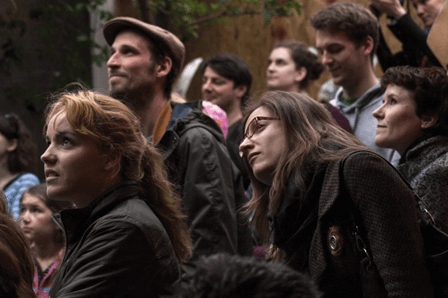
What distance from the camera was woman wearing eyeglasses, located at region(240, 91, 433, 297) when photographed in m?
2.29

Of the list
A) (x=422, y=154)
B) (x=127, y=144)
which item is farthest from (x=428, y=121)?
(x=127, y=144)

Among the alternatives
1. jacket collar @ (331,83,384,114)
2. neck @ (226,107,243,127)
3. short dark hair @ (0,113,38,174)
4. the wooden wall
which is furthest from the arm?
the wooden wall

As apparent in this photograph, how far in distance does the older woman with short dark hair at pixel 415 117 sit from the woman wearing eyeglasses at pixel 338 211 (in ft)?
2.00

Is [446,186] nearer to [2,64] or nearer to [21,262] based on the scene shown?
[21,262]

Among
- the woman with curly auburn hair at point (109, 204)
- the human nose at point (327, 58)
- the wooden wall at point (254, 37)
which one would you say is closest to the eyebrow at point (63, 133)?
the woman with curly auburn hair at point (109, 204)

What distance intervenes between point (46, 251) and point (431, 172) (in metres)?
2.71

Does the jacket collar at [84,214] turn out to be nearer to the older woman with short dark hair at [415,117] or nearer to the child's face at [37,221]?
the older woman with short dark hair at [415,117]

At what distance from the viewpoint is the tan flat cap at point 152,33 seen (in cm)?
401

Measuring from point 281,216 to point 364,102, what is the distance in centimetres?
186

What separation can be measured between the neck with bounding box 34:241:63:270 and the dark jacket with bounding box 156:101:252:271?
1.36 metres

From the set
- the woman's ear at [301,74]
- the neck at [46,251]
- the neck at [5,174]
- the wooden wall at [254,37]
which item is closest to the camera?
the neck at [46,251]

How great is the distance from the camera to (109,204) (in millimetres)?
2525

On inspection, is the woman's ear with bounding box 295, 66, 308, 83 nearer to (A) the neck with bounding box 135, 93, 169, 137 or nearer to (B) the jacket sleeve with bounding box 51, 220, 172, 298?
(A) the neck with bounding box 135, 93, 169, 137

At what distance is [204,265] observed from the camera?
1.35 metres
